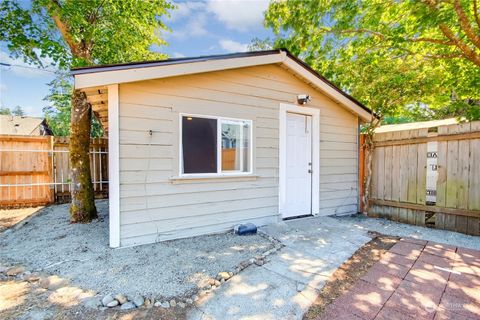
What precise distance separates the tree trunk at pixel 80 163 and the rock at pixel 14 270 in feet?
6.45

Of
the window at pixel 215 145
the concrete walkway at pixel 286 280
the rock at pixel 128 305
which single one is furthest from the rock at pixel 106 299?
the window at pixel 215 145

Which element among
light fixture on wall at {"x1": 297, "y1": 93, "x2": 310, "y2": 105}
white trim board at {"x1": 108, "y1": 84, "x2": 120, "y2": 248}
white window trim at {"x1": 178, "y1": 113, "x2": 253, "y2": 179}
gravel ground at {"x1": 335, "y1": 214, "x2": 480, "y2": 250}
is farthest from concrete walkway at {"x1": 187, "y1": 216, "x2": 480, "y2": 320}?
light fixture on wall at {"x1": 297, "y1": 93, "x2": 310, "y2": 105}

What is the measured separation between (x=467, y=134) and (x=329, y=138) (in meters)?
2.47

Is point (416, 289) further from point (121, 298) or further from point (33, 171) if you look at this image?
point (33, 171)

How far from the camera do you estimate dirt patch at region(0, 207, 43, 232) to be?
16.6 feet

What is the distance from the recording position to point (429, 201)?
4.82 m

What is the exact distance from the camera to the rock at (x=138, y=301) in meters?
2.25

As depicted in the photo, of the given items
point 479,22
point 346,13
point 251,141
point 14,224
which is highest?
point 346,13

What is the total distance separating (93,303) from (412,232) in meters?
5.29

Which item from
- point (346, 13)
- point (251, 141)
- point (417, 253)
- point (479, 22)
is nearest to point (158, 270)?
point (251, 141)

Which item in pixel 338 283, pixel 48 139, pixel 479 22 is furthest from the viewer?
pixel 48 139

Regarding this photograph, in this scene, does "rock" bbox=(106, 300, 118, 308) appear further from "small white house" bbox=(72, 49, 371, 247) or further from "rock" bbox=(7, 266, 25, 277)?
"rock" bbox=(7, 266, 25, 277)

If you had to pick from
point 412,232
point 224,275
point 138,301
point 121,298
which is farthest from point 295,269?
point 412,232

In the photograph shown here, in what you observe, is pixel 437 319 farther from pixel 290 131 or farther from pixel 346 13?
pixel 346 13
